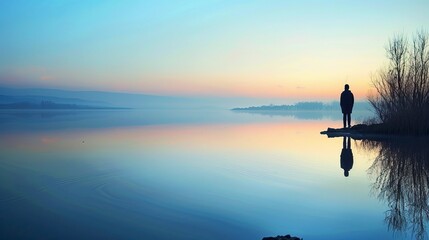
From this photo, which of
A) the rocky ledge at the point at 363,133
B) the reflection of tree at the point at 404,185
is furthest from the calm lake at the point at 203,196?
the rocky ledge at the point at 363,133

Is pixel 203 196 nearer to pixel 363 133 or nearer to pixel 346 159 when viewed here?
pixel 346 159

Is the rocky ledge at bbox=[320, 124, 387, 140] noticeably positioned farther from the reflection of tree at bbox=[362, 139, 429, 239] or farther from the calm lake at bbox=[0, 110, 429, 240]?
the calm lake at bbox=[0, 110, 429, 240]

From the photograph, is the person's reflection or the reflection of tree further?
the person's reflection

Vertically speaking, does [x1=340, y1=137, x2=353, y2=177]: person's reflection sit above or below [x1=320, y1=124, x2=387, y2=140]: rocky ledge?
below

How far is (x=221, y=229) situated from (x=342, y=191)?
2.88 m

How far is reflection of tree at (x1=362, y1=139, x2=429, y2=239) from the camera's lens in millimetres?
4773

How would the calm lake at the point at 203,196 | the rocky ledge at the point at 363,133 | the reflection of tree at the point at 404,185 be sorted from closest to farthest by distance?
the calm lake at the point at 203,196
the reflection of tree at the point at 404,185
the rocky ledge at the point at 363,133

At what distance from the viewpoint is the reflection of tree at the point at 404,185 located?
188 inches

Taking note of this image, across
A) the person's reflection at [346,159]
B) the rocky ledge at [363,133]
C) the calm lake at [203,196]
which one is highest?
the rocky ledge at [363,133]

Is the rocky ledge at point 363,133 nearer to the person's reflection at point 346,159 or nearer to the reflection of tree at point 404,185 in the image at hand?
the person's reflection at point 346,159

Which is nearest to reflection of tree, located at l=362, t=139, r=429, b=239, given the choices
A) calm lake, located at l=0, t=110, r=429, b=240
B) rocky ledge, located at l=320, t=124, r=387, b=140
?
calm lake, located at l=0, t=110, r=429, b=240

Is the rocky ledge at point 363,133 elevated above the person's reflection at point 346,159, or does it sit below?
above

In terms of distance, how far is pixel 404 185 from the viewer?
21.8 feet

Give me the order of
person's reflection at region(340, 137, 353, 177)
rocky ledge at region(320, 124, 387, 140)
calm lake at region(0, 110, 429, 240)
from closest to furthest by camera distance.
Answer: calm lake at region(0, 110, 429, 240) < person's reflection at region(340, 137, 353, 177) < rocky ledge at region(320, 124, 387, 140)
